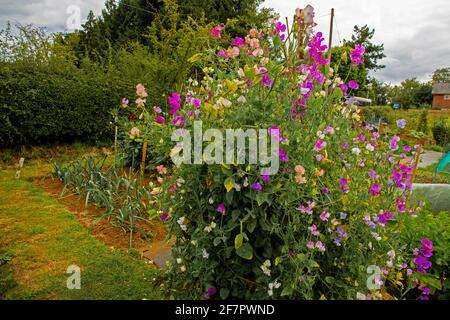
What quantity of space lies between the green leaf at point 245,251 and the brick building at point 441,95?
4499 cm

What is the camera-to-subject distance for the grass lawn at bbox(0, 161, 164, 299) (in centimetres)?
204

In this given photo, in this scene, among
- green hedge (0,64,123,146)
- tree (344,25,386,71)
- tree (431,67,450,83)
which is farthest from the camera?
tree (431,67,450,83)

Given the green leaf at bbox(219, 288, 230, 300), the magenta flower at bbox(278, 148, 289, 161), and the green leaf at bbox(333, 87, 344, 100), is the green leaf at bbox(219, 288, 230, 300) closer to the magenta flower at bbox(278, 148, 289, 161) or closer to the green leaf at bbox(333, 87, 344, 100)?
the magenta flower at bbox(278, 148, 289, 161)

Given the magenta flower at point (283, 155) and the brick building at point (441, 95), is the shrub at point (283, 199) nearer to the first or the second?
the magenta flower at point (283, 155)

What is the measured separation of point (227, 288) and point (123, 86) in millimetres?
7427

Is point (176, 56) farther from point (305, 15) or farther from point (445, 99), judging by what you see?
point (445, 99)

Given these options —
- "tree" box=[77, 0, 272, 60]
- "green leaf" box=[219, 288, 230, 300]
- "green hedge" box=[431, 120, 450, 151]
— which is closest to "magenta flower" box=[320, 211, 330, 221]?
"green leaf" box=[219, 288, 230, 300]

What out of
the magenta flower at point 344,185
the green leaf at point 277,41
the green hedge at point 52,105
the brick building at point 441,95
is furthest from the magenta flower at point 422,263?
the brick building at point 441,95

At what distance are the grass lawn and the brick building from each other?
44.6 metres

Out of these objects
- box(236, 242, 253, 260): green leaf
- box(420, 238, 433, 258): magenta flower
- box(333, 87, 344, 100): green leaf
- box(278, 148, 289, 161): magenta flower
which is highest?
box(333, 87, 344, 100): green leaf

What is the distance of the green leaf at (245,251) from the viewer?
49.0 inches

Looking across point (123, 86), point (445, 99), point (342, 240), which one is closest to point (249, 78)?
point (342, 240)

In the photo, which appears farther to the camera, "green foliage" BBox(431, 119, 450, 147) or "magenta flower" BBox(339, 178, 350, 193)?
"green foliage" BBox(431, 119, 450, 147)

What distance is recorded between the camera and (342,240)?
1462 millimetres
